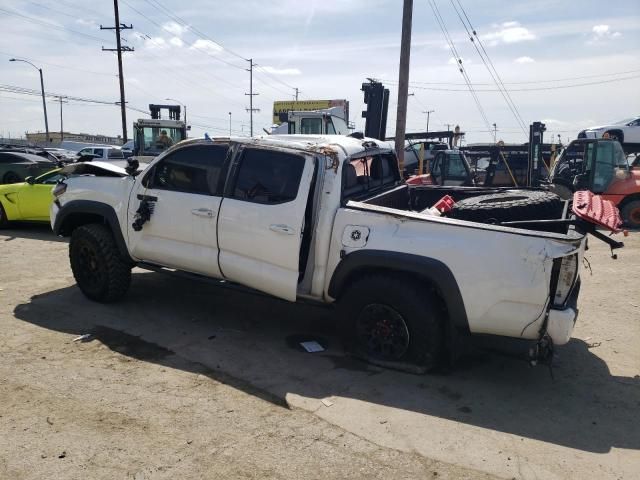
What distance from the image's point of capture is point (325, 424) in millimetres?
3414

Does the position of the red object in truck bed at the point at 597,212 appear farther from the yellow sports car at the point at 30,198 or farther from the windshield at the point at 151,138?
the windshield at the point at 151,138

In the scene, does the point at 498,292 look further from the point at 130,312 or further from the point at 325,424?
the point at 130,312

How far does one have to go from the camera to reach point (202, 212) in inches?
184

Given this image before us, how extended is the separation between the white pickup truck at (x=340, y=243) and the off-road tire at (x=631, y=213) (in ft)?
28.3

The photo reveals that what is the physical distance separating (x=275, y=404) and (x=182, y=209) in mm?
2128

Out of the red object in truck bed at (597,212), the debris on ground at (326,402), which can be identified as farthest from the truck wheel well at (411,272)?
the red object in truck bed at (597,212)

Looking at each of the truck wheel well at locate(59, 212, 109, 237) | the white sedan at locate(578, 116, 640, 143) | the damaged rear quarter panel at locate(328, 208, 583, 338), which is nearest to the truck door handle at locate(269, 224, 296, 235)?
the damaged rear quarter panel at locate(328, 208, 583, 338)

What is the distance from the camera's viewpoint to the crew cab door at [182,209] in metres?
4.72

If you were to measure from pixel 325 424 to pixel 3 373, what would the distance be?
2635mm

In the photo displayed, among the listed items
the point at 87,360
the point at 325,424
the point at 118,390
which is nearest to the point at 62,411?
the point at 118,390

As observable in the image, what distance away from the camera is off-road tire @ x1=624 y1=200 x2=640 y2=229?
11.8 metres

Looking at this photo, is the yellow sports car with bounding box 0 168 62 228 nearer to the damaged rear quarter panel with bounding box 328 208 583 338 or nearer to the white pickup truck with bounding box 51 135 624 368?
the white pickup truck with bounding box 51 135 624 368

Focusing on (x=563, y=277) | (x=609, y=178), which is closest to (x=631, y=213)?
(x=609, y=178)

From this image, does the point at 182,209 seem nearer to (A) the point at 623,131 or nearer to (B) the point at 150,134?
(B) the point at 150,134
